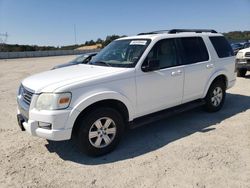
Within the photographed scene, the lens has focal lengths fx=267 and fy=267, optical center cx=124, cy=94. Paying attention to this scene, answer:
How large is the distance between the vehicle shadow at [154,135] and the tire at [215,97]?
15cm

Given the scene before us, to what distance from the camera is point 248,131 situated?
509cm

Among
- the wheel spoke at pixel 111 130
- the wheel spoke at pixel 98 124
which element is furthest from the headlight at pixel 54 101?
the wheel spoke at pixel 111 130

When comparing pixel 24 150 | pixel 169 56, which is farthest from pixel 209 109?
pixel 24 150

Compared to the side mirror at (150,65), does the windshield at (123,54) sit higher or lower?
higher

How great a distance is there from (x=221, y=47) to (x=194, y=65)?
4.37 ft

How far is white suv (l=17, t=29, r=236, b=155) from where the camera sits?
391cm

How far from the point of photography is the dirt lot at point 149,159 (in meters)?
3.56

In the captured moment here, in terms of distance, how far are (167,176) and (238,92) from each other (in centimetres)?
597

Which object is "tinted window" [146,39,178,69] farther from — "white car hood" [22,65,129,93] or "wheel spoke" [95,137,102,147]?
"wheel spoke" [95,137,102,147]

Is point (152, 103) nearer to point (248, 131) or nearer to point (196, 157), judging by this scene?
point (196, 157)

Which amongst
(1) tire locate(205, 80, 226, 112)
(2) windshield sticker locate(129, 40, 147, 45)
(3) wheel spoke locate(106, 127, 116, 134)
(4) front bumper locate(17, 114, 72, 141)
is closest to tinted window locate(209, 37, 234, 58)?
(1) tire locate(205, 80, 226, 112)

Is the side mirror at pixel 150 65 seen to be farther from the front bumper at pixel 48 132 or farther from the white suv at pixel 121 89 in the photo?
the front bumper at pixel 48 132

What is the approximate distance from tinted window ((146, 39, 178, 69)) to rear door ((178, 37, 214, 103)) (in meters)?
0.22

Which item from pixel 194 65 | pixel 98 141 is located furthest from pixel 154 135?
pixel 194 65
